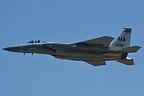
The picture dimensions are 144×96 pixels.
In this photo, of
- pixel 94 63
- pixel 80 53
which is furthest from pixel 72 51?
pixel 94 63

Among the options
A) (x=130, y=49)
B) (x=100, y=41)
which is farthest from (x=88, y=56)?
(x=130, y=49)

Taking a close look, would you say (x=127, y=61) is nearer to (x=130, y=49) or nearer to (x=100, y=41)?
(x=130, y=49)

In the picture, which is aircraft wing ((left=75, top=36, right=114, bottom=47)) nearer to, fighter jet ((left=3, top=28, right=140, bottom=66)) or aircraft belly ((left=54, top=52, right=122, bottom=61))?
fighter jet ((left=3, top=28, right=140, bottom=66))

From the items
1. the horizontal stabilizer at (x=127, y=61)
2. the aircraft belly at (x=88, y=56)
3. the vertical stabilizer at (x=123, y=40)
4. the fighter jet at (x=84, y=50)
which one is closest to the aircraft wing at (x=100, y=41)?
the fighter jet at (x=84, y=50)

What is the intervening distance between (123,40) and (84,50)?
19.7 feet

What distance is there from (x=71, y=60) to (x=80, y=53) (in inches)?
69.4

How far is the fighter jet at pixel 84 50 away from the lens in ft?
169

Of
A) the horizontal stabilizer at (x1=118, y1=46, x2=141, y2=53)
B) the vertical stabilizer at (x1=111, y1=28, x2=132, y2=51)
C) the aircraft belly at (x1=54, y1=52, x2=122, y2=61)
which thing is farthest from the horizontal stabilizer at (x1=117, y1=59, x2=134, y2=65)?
the horizontal stabilizer at (x1=118, y1=46, x2=141, y2=53)

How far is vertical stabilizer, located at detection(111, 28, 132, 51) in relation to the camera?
5381 centimetres

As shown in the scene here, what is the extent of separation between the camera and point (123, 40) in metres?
55.0

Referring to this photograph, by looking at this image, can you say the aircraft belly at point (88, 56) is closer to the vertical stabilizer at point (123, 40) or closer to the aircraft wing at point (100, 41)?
the vertical stabilizer at point (123, 40)

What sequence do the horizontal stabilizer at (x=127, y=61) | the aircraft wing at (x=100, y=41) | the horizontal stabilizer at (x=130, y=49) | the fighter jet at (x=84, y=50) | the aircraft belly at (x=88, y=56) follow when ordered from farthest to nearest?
the horizontal stabilizer at (x=127, y=61)
the aircraft belly at (x=88, y=56)
the fighter jet at (x=84, y=50)
the horizontal stabilizer at (x=130, y=49)
the aircraft wing at (x=100, y=41)

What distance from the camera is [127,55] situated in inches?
2095

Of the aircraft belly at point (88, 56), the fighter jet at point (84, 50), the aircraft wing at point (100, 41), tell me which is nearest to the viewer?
the aircraft wing at point (100, 41)
